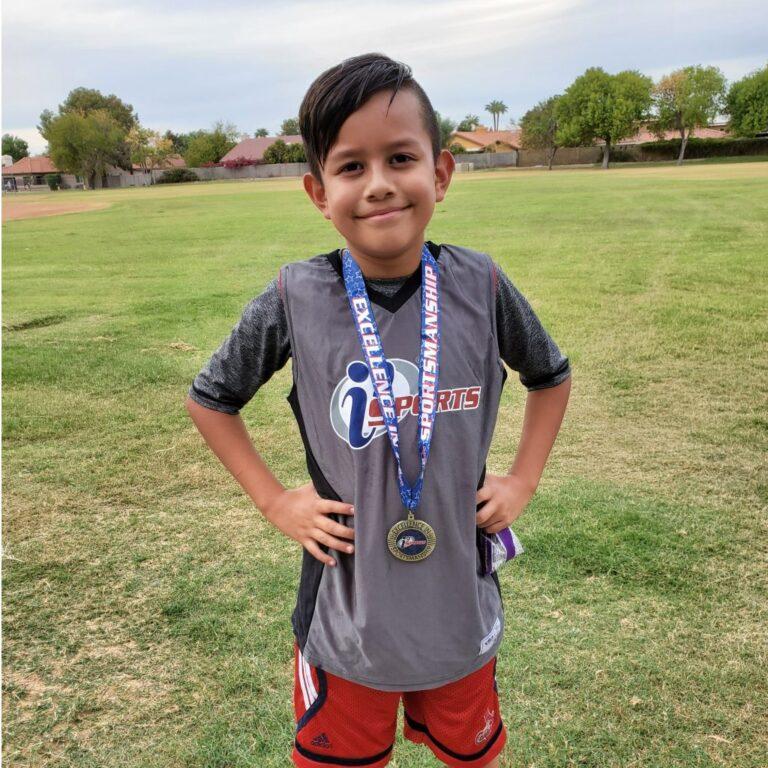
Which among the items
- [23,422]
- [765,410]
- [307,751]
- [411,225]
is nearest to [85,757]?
[307,751]

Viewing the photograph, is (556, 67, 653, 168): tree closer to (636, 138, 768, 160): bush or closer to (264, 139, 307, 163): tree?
(636, 138, 768, 160): bush

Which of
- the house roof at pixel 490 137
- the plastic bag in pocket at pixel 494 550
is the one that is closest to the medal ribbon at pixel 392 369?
the plastic bag in pocket at pixel 494 550

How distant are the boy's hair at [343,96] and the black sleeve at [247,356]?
1.02ft

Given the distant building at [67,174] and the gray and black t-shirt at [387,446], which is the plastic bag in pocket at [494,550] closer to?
the gray and black t-shirt at [387,446]

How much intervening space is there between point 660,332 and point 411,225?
19.3ft

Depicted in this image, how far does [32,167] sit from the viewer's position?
89500mm

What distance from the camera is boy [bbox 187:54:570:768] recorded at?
152cm

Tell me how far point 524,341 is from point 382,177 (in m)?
0.51

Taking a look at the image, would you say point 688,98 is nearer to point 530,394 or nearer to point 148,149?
point 148,149

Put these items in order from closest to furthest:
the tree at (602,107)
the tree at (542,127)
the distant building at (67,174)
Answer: the tree at (602,107), the tree at (542,127), the distant building at (67,174)

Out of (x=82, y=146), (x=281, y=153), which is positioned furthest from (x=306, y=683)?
(x=82, y=146)

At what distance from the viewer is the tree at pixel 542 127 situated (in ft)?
227

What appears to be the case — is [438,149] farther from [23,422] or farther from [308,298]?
[23,422]

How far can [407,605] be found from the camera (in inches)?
60.7
